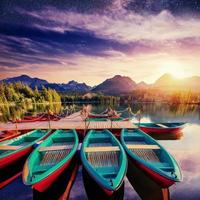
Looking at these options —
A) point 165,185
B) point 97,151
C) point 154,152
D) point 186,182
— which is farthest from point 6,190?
point 186,182

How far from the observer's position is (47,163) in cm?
863

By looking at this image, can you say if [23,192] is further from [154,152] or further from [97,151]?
[154,152]

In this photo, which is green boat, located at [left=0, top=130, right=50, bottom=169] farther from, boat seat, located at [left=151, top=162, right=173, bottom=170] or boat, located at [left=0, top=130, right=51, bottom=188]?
boat seat, located at [left=151, top=162, right=173, bottom=170]

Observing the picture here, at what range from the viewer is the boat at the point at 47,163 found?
6.65 metres

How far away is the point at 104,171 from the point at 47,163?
3512 mm

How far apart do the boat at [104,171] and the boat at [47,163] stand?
1200 mm

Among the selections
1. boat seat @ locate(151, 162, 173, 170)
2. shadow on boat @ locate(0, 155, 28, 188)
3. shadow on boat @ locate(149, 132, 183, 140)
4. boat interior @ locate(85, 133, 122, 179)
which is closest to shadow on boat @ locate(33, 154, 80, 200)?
boat interior @ locate(85, 133, 122, 179)

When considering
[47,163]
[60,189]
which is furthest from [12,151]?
[60,189]

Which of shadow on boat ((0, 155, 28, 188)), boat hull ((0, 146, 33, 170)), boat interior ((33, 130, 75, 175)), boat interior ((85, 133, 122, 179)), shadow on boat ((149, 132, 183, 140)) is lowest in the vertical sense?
shadow on boat ((149, 132, 183, 140))

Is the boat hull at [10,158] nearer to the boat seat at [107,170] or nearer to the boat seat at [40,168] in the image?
the boat seat at [40,168]

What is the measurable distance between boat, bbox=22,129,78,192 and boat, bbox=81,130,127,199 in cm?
120

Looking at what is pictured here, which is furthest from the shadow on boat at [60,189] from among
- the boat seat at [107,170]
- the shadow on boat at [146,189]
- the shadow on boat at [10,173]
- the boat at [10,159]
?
the shadow on boat at [146,189]

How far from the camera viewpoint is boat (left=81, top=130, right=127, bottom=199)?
20.3 ft

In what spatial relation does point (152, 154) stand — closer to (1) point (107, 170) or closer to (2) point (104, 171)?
(1) point (107, 170)
